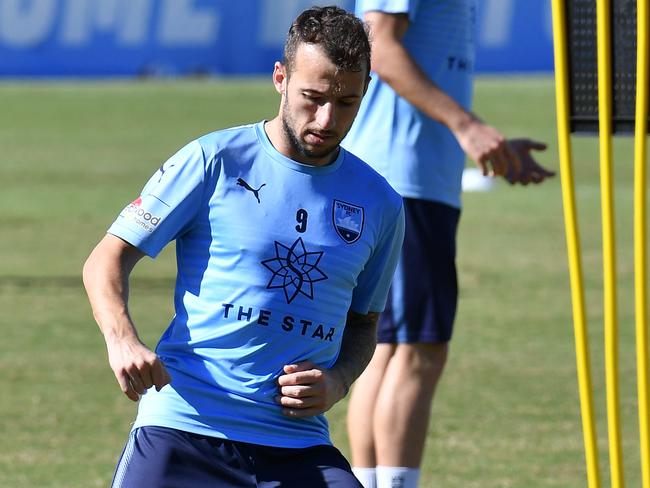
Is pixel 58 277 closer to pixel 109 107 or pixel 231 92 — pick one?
pixel 109 107

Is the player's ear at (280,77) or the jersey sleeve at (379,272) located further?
the jersey sleeve at (379,272)

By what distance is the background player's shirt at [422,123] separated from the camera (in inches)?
205

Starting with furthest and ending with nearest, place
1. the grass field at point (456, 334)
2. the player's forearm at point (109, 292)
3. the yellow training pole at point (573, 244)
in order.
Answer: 1. the grass field at point (456, 334)
2. the yellow training pole at point (573, 244)
3. the player's forearm at point (109, 292)

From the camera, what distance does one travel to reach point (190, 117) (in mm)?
26859

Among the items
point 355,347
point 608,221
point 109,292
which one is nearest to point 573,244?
point 608,221

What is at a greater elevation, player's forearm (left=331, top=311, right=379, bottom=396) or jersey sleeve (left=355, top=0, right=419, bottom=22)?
jersey sleeve (left=355, top=0, right=419, bottom=22)

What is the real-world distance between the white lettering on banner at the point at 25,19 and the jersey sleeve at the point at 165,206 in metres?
31.0

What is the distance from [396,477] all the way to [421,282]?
690 mm

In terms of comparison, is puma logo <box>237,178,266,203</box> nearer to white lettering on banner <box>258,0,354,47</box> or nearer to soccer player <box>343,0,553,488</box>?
soccer player <box>343,0,553,488</box>

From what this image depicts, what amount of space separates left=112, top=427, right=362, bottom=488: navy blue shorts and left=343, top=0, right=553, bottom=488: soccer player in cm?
163

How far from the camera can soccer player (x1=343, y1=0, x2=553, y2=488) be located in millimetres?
5176

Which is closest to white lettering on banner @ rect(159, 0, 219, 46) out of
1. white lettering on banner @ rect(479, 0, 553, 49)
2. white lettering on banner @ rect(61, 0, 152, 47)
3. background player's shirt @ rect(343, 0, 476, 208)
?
white lettering on banner @ rect(61, 0, 152, 47)

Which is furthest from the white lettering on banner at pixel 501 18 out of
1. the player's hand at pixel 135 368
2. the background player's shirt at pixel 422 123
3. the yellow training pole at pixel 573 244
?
the player's hand at pixel 135 368

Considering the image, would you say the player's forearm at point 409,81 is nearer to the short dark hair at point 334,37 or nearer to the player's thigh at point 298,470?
the short dark hair at point 334,37
